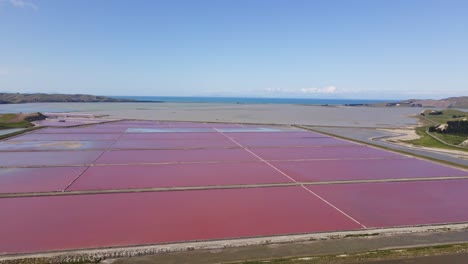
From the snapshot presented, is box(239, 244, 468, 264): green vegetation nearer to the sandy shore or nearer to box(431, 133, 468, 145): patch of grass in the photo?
box(431, 133, 468, 145): patch of grass

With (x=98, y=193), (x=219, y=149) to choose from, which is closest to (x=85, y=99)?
(x=219, y=149)

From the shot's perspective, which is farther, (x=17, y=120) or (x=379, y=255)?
(x=17, y=120)

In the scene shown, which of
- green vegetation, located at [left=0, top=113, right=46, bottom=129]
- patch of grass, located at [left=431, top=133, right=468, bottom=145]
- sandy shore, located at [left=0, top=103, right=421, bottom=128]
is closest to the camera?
patch of grass, located at [left=431, top=133, right=468, bottom=145]

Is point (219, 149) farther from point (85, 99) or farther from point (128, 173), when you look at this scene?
point (85, 99)

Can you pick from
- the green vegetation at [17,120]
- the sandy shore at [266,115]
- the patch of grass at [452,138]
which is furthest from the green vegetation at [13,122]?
the patch of grass at [452,138]

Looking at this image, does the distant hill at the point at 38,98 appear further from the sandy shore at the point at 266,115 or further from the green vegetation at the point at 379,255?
the green vegetation at the point at 379,255

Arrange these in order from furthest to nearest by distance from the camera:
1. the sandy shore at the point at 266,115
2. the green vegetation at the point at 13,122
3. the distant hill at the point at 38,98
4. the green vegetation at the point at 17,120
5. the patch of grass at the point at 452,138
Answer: the distant hill at the point at 38,98, the sandy shore at the point at 266,115, the green vegetation at the point at 17,120, the green vegetation at the point at 13,122, the patch of grass at the point at 452,138

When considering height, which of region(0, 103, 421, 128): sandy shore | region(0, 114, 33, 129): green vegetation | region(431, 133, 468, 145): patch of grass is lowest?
region(0, 103, 421, 128): sandy shore

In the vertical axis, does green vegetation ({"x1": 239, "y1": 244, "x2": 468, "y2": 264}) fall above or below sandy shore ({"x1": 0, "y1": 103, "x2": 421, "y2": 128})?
above

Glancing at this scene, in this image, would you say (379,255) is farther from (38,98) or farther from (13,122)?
(38,98)

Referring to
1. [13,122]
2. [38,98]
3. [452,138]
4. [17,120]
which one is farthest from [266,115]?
[38,98]

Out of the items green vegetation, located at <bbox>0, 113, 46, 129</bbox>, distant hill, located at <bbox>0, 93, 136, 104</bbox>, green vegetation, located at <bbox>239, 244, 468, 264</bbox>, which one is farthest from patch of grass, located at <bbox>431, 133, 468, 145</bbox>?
distant hill, located at <bbox>0, 93, 136, 104</bbox>
